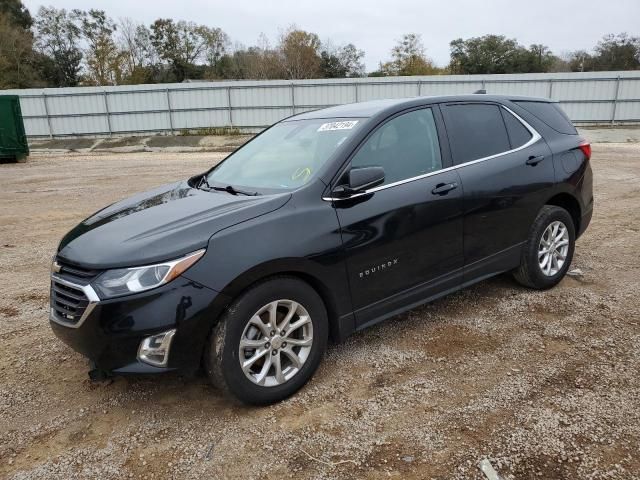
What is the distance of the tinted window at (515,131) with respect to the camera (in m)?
4.17

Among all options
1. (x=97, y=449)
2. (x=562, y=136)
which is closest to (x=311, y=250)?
(x=97, y=449)

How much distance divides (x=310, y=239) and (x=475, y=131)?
186 cm

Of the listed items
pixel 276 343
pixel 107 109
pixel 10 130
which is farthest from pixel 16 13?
pixel 276 343

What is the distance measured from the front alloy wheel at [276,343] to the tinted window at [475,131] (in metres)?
1.76

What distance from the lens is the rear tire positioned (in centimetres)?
425

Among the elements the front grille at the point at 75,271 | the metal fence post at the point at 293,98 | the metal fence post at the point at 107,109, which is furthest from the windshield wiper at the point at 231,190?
the metal fence post at the point at 107,109

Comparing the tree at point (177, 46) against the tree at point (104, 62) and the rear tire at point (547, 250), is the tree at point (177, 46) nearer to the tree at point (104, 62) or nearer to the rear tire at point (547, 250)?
the tree at point (104, 62)

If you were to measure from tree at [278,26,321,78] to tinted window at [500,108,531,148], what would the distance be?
57.3m

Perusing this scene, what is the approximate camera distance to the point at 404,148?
351cm

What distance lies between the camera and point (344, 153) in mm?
3215

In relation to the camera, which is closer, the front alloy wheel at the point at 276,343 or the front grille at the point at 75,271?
the front grille at the point at 75,271

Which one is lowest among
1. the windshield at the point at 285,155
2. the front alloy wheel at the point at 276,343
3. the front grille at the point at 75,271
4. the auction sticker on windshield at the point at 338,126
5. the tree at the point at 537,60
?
the front alloy wheel at the point at 276,343

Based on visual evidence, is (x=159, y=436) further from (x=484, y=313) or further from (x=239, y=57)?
(x=239, y=57)

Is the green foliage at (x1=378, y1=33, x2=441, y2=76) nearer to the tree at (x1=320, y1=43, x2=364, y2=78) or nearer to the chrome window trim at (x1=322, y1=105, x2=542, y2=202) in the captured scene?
the tree at (x1=320, y1=43, x2=364, y2=78)
